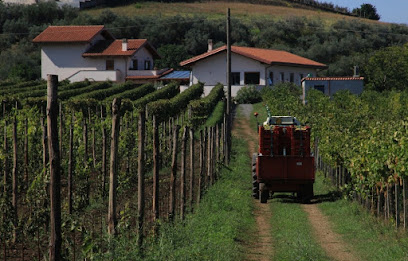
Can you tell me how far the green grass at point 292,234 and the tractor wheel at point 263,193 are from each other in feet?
0.83

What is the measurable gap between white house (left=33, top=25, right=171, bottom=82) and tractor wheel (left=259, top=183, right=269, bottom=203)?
49.0 meters

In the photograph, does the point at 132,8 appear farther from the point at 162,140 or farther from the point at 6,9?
the point at 162,140

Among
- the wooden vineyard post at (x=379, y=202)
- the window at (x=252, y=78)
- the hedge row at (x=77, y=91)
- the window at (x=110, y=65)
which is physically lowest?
the wooden vineyard post at (x=379, y=202)

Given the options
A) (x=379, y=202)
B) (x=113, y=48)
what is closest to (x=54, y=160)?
(x=379, y=202)

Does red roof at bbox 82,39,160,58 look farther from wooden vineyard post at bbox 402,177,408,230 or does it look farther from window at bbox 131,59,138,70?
wooden vineyard post at bbox 402,177,408,230

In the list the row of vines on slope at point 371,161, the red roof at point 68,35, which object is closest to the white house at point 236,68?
the red roof at point 68,35

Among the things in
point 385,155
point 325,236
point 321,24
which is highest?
point 321,24

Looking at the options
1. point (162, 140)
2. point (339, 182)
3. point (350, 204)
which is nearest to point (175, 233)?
point (350, 204)

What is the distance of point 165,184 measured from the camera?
898 inches

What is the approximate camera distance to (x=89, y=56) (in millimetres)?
71312

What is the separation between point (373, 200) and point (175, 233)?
261 inches

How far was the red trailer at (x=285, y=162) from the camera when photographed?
70.0ft

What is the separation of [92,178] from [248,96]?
121 feet

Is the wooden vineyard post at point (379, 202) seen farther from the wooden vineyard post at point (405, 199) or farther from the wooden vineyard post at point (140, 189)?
the wooden vineyard post at point (140, 189)
